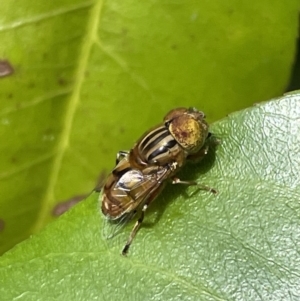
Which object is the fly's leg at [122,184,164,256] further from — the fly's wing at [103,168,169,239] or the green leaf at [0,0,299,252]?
the green leaf at [0,0,299,252]

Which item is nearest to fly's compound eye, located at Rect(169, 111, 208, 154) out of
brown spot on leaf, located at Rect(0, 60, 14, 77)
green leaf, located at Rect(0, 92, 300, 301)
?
green leaf, located at Rect(0, 92, 300, 301)

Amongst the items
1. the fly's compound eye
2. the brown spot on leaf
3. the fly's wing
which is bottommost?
the fly's wing

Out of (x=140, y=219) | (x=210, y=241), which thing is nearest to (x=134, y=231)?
(x=140, y=219)

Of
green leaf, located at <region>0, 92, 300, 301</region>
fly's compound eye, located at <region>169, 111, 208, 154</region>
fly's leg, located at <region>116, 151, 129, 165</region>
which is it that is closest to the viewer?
green leaf, located at <region>0, 92, 300, 301</region>

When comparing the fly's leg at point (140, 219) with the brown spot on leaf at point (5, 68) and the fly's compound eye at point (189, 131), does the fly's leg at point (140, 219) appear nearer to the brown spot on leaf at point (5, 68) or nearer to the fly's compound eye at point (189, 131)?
the fly's compound eye at point (189, 131)

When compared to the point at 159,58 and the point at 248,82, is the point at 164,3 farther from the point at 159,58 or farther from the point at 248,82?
the point at 248,82

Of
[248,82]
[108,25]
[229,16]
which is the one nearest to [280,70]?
[248,82]

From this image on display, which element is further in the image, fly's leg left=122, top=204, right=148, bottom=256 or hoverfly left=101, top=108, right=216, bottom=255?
hoverfly left=101, top=108, right=216, bottom=255
